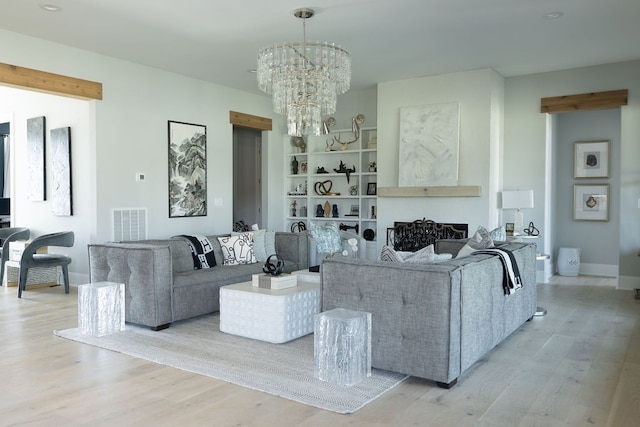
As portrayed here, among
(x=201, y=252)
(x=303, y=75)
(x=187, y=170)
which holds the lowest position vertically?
(x=201, y=252)

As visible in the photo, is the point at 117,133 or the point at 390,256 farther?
the point at 117,133

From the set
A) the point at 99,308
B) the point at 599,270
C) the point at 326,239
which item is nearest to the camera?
the point at 99,308

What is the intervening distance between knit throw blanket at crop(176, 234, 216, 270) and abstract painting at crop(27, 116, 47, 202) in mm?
2728

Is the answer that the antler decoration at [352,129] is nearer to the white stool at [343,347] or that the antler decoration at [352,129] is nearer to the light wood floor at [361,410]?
the light wood floor at [361,410]

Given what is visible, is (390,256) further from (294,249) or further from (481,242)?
(294,249)

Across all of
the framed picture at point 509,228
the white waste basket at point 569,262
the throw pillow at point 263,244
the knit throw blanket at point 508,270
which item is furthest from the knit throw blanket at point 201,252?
the white waste basket at point 569,262

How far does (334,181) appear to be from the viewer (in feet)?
28.8

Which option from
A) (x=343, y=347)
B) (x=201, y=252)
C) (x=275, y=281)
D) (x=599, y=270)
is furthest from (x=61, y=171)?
(x=599, y=270)

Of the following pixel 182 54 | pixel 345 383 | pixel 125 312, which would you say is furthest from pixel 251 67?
pixel 345 383

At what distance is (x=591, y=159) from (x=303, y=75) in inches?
209

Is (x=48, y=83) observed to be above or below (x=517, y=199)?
above

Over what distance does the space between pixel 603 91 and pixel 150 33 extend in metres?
5.63

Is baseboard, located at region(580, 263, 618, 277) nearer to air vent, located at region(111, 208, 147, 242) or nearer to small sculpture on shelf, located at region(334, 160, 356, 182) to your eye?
small sculpture on shelf, located at region(334, 160, 356, 182)

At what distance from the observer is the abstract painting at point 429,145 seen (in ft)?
23.1
